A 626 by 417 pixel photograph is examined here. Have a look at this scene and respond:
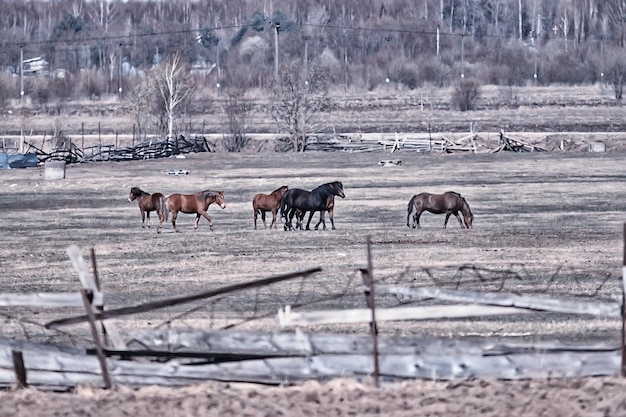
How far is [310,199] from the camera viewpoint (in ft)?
87.2

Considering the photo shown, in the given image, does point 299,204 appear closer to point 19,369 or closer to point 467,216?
point 467,216

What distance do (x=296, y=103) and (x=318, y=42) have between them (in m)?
70.3

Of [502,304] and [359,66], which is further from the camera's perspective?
[359,66]

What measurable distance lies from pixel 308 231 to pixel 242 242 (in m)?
2.32

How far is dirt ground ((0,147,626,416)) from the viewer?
1063cm

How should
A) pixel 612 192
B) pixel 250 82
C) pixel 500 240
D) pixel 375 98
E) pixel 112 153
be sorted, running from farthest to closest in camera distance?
pixel 250 82
pixel 375 98
pixel 112 153
pixel 612 192
pixel 500 240

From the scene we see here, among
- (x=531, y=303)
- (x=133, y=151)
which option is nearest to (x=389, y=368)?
(x=531, y=303)

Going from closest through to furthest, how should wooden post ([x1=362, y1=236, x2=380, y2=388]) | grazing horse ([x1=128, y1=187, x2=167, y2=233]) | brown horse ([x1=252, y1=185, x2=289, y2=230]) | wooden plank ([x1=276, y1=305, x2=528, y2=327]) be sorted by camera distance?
wooden post ([x1=362, y1=236, x2=380, y2=388]), wooden plank ([x1=276, y1=305, x2=528, y2=327]), grazing horse ([x1=128, y1=187, x2=167, y2=233]), brown horse ([x1=252, y1=185, x2=289, y2=230])

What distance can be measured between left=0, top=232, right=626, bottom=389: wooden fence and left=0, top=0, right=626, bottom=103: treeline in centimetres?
7609

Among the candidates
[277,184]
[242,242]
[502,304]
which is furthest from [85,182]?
[502,304]

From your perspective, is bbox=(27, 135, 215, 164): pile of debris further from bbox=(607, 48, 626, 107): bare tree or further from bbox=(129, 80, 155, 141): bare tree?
bbox=(607, 48, 626, 107): bare tree

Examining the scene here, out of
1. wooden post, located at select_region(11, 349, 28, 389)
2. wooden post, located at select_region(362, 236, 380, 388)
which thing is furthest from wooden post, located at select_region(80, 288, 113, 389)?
wooden post, located at select_region(362, 236, 380, 388)

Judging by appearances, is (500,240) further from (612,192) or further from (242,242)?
(612,192)

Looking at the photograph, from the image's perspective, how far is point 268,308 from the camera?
53.8 feet
